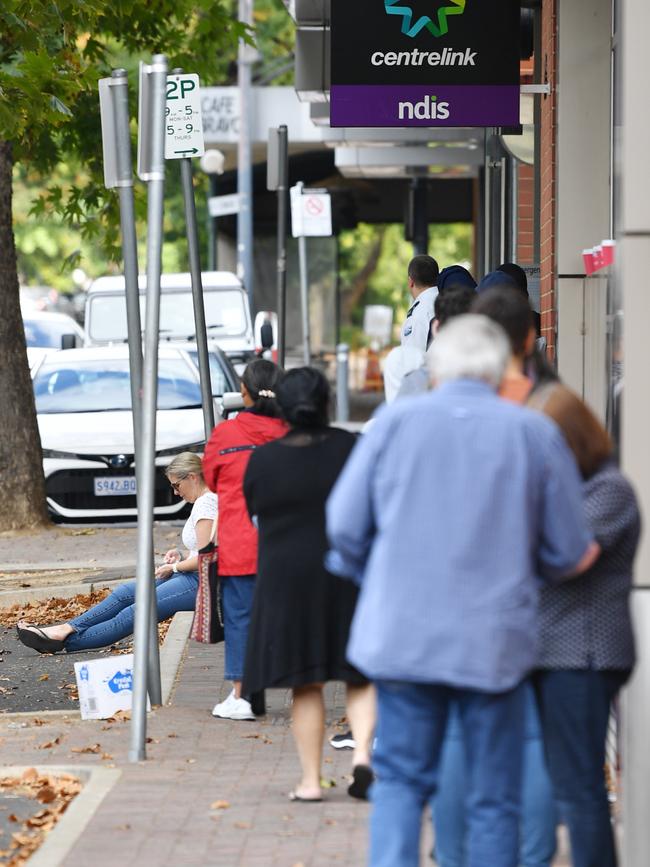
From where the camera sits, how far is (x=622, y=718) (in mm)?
5438

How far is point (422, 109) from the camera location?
10484mm

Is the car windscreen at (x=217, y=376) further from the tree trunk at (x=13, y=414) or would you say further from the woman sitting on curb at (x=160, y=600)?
the woman sitting on curb at (x=160, y=600)

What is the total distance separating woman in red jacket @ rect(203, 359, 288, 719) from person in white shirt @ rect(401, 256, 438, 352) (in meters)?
1.62

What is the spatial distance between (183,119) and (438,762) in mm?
5480

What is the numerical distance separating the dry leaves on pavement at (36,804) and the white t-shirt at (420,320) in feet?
10.1

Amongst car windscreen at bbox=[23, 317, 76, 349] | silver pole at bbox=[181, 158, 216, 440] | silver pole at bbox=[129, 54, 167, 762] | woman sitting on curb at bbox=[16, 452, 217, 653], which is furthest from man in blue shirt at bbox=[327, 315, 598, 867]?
car windscreen at bbox=[23, 317, 76, 349]

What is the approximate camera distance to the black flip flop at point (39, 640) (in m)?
9.66

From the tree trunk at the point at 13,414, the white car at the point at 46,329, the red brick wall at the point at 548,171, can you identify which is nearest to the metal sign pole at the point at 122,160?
the red brick wall at the point at 548,171

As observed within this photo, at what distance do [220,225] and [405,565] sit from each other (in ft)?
103

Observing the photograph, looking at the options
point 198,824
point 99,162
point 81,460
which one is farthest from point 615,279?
point 99,162

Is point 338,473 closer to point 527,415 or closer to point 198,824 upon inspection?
point 198,824

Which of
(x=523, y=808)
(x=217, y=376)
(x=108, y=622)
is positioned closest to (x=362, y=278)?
(x=217, y=376)

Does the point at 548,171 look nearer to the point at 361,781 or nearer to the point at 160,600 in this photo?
the point at 160,600

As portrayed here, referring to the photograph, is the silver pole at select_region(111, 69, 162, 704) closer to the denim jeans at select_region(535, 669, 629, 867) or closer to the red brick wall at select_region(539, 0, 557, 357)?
the red brick wall at select_region(539, 0, 557, 357)
